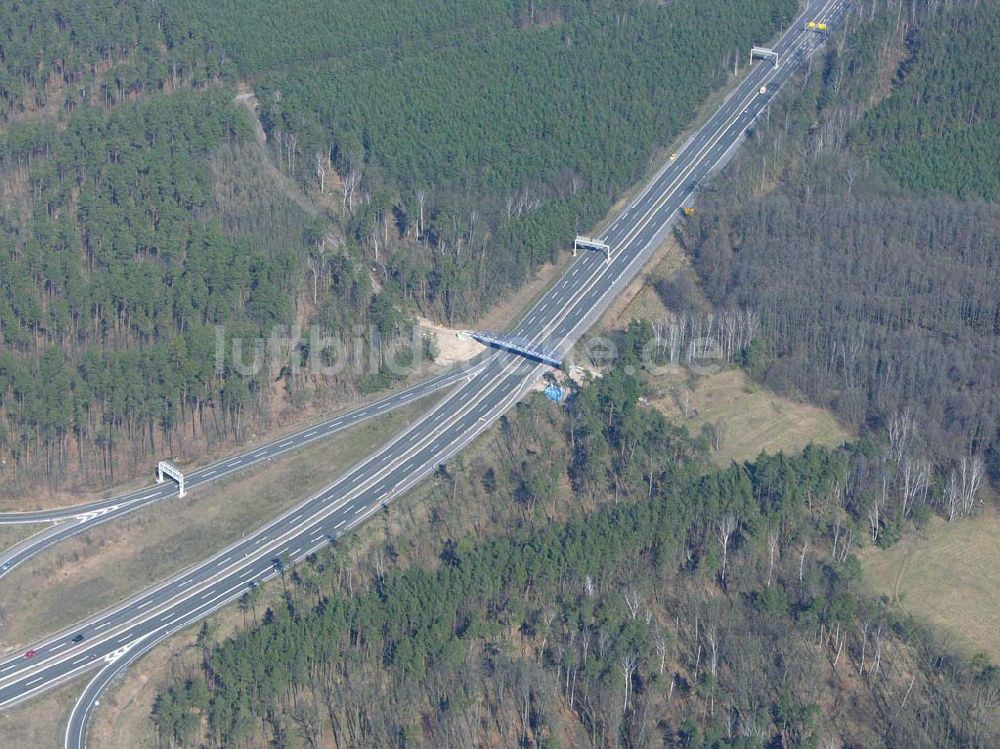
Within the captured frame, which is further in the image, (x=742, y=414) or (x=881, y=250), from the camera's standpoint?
(x=881, y=250)

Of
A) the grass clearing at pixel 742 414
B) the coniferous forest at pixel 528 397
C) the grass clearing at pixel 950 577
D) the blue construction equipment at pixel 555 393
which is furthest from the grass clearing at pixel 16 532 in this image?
the grass clearing at pixel 950 577

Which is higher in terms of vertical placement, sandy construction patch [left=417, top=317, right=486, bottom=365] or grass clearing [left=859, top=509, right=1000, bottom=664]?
sandy construction patch [left=417, top=317, right=486, bottom=365]

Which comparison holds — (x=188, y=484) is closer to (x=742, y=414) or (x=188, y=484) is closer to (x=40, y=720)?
(x=40, y=720)

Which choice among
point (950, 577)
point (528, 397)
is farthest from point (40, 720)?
point (950, 577)

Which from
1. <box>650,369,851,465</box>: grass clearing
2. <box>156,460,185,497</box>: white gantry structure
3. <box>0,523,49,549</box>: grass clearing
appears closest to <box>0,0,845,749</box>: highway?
<box>156,460,185,497</box>: white gantry structure

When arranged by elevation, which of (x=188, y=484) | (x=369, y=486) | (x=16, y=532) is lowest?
(x=16, y=532)

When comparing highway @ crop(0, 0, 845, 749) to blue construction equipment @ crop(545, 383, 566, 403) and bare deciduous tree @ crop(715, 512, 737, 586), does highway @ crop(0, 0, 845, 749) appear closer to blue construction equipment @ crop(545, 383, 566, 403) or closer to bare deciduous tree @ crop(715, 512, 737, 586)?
blue construction equipment @ crop(545, 383, 566, 403)
